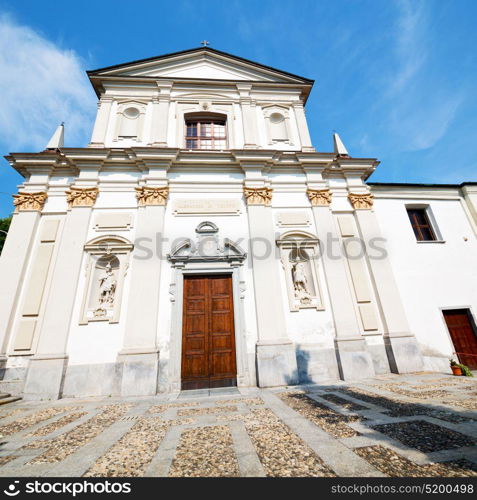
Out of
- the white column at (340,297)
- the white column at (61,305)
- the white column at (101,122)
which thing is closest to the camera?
the white column at (61,305)

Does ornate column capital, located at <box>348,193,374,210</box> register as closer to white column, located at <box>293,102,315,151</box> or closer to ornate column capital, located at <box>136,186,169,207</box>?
white column, located at <box>293,102,315,151</box>

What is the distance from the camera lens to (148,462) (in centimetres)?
255

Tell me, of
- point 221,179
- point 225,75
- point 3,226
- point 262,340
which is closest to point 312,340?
point 262,340

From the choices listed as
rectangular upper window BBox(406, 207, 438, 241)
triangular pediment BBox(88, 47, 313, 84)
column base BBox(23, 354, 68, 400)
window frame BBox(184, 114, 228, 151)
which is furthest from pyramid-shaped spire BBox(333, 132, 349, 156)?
column base BBox(23, 354, 68, 400)

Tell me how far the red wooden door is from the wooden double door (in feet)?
25.1

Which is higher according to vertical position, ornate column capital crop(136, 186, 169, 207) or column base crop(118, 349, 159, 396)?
ornate column capital crop(136, 186, 169, 207)

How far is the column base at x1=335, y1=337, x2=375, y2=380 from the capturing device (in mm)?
6789

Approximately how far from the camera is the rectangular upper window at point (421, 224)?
959 cm

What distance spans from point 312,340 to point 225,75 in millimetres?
12364

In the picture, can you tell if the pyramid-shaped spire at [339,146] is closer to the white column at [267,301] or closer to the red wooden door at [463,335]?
the white column at [267,301]

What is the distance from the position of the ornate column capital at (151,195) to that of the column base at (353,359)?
24.0ft

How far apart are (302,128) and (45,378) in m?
12.5

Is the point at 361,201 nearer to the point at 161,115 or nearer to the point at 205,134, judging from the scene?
the point at 205,134

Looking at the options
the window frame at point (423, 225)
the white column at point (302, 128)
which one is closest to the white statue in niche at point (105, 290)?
the white column at point (302, 128)
